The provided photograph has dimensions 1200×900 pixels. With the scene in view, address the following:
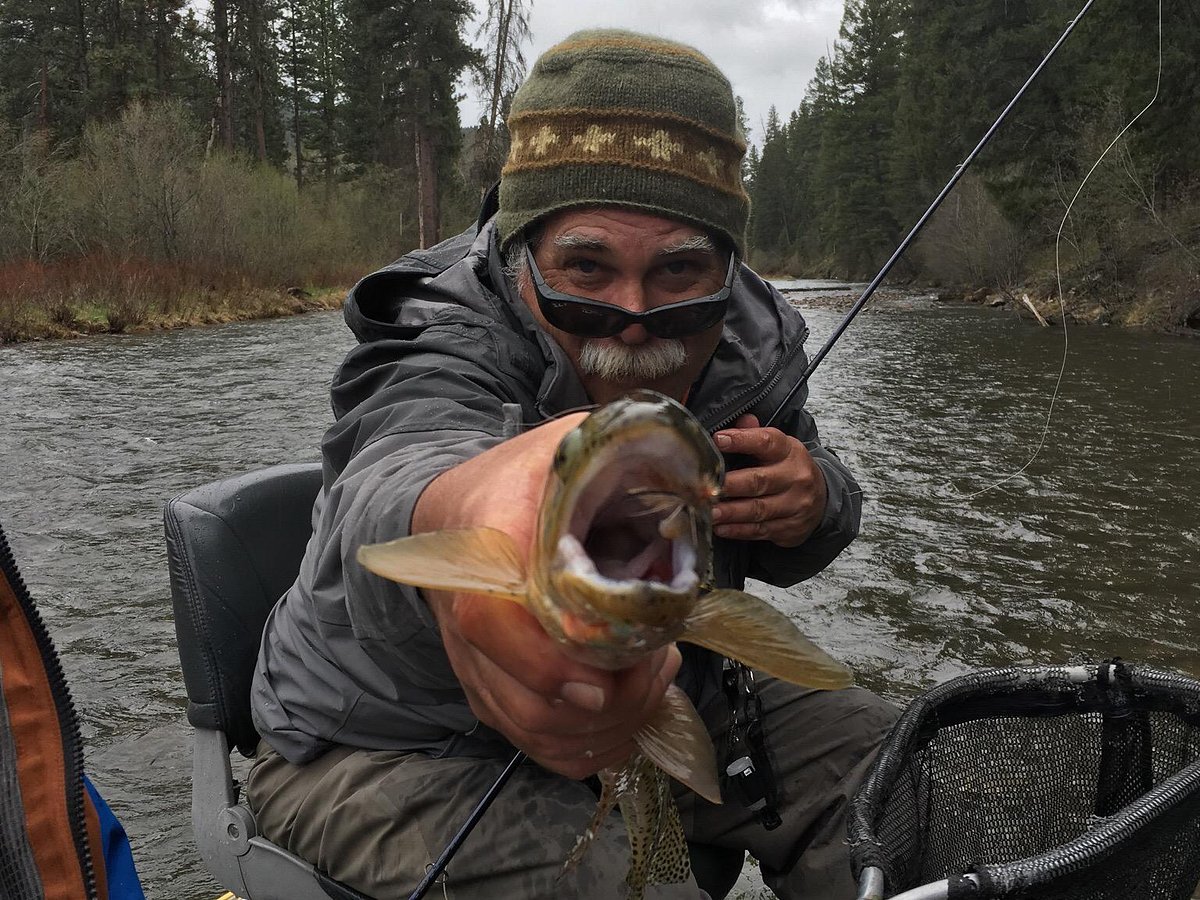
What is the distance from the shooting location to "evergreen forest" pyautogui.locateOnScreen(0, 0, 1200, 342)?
19.8 m

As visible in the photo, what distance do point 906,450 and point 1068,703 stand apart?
7.08 meters

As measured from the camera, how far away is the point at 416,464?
1265 mm

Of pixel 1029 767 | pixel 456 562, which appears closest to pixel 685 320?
pixel 1029 767

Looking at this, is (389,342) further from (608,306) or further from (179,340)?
(179,340)

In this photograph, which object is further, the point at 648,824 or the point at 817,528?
the point at 817,528

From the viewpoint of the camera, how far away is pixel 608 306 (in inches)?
77.9

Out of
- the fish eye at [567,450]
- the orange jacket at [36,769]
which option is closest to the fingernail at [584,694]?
the fish eye at [567,450]

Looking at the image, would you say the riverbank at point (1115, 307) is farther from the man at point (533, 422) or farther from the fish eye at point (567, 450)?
the fish eye at point (567, 450)

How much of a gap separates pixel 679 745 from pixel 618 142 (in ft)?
4.46

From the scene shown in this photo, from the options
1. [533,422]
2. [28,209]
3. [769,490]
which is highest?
[28,209]

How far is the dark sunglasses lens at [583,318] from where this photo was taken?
198 centimetres

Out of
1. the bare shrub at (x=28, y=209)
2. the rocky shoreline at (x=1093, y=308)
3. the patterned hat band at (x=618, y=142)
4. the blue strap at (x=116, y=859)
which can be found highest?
the bare shrub at (x=28, y=209)

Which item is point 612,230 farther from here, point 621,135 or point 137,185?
point 137,185

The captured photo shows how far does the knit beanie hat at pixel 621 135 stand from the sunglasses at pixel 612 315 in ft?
0.65
